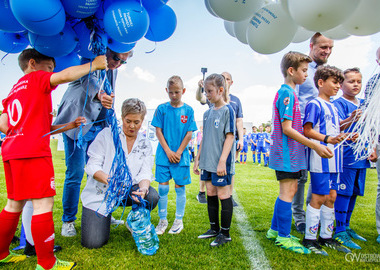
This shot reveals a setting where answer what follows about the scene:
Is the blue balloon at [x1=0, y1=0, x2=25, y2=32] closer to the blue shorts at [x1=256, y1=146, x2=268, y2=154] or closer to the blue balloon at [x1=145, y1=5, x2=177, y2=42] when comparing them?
the blue balloon at [x1=145, y1=5, x2=177, y2=42]

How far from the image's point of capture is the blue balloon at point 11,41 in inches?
86.2

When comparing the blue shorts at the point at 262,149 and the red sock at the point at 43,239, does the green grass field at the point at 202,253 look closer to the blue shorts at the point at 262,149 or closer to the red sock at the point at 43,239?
the red sock at the point at 43,239

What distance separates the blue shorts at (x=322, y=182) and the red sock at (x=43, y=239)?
2.30m

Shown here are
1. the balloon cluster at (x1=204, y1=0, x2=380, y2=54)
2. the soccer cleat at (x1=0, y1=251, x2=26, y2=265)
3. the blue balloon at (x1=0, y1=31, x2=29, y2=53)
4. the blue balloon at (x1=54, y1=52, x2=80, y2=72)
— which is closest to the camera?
the balloon cluster at (x1=204, y1=0, x2=380, y2=54)

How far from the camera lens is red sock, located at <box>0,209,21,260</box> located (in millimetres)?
1865

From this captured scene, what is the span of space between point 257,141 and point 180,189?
10817 mm

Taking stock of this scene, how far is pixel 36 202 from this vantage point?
1.81 metres

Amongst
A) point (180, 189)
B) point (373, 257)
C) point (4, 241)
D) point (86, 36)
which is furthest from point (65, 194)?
point (373, 257)

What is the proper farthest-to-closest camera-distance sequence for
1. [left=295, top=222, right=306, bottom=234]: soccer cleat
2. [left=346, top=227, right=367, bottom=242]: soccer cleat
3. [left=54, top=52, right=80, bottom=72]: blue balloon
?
[left=295, top=222, right=306, bottom=234]: soccer cleat
[left=346, top=227, right=367, bottom=242]: soccer cleat
[left=54, top=52, right=80, bottom=72]: blue balloon

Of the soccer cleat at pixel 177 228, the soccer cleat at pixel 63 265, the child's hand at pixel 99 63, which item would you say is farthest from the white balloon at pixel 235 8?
the soccer cleat at pixel 63 265

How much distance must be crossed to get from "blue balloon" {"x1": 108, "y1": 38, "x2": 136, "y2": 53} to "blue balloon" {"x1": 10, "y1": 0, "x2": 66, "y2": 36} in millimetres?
525

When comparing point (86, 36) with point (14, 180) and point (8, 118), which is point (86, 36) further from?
point (14, 180)

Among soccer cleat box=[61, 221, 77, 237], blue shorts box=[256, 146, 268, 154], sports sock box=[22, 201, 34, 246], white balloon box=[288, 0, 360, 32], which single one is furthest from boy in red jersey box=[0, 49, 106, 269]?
blue shorts box=[256, 146, 268, 154]

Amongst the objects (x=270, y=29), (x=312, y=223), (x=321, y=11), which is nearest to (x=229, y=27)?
(x=270, y=29)
